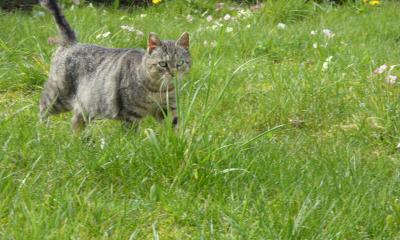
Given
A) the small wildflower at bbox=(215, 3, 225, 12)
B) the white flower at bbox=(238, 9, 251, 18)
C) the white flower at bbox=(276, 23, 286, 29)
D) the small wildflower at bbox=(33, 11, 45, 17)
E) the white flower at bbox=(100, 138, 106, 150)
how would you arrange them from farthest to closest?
the small wildflower at bbox=(215, 3, 225, 12)
the small wildflower at bbox=(33, 11, 45, 17)
the white flower at bbox=(238, 9, 251, 18)
the white flower at bbox=(276, 23, 286, 29)
the white flower at bbox=(100, 138, 106, 150)

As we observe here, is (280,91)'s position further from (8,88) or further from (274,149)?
(8,88)

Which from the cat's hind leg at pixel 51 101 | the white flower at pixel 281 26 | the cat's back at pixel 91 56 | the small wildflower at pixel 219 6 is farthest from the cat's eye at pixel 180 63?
the small wildflower at pixel 219 6

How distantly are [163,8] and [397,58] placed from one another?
3037mm

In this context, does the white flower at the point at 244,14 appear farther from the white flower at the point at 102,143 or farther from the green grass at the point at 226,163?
the white flower at the point at 102,143

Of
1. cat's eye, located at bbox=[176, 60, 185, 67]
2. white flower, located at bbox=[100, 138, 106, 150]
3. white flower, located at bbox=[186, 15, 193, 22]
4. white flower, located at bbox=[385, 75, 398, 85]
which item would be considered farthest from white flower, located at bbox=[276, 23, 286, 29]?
white flower, located at bbox=[100, 138, 106, 150]

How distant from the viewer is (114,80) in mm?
4445

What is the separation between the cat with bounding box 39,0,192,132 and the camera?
4348mm

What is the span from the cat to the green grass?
0.44 ft

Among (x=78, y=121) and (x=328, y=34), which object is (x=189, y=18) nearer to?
(x=328, y=34)

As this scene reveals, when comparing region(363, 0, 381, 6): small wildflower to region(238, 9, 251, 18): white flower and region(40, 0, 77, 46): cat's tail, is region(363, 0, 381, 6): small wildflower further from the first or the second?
region(40, 0, 77, 46): cat's tail

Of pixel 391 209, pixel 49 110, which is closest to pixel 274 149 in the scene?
pixel 391 209

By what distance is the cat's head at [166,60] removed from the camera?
14.4 ft

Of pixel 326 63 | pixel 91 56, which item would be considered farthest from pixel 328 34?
pixel 91 56

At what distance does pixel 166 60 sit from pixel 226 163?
3.44 ft
